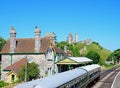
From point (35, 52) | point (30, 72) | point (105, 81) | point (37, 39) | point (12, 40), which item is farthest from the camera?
point (12, 40)

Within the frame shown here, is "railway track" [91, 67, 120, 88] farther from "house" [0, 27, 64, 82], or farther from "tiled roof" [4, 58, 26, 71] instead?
"tiled roof" [4, 58, 26, 71]

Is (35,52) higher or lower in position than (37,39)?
lower

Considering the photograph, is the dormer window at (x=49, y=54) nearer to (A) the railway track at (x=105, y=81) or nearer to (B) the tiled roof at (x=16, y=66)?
(B) the tiled roof at (x=16, y=66)

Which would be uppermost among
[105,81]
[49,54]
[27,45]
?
[27,45]

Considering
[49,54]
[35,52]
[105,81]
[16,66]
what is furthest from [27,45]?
[105,81]

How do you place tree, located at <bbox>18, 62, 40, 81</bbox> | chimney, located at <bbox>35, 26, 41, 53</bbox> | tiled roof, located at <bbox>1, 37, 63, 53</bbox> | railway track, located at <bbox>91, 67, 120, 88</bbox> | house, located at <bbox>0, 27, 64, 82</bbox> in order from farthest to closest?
tiled roof, located at <bbox>1, 37, 63, 53</bbox> < chimney, located at <bbox>35, 26, 41, 53</bbox> < house, located at <bbox>0, 27, 64, 82</bbox> < tree, located at <bbox>18, 62, 40, 81</bbox> < railway track, located at <bbox>91, 67, 120, 88</bbox>

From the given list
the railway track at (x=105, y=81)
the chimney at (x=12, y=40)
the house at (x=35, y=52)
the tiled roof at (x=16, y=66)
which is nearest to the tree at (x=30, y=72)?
the tiled roof at (x=16, y=66)

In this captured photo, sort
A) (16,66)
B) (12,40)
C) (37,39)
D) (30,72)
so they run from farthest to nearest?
(12,40) < (37,39) < (16,66) < (30,72)

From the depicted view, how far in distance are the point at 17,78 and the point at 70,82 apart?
2731 cm

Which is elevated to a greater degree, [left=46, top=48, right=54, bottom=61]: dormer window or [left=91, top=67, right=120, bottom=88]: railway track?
[left=46, top=48, right=54, bottom=61]: dormer window

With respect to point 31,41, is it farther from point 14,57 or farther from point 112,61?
point 112,61

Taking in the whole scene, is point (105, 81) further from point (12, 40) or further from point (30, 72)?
point (12, 40)

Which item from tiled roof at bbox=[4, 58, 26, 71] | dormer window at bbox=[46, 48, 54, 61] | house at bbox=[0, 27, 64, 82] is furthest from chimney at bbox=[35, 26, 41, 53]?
tiled roof at bbox=[4, 58, 26, 71]

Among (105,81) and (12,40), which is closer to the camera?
(105,81)
